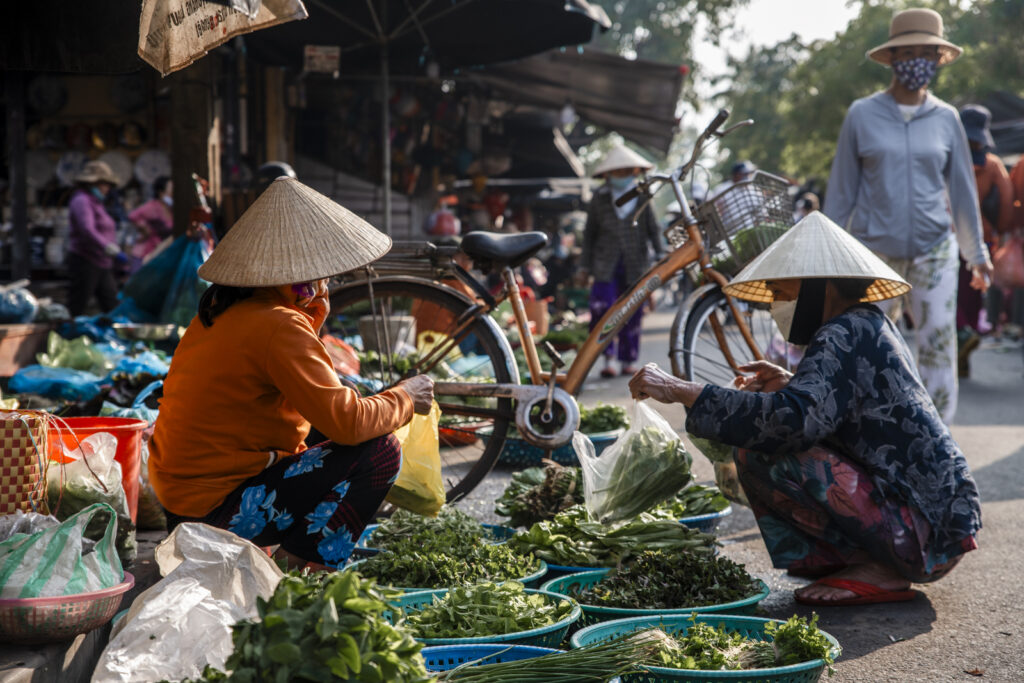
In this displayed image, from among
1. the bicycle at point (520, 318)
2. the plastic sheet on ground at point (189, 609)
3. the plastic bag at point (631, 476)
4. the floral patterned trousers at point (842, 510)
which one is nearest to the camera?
the plastic sheet on ground at point (189, 609)

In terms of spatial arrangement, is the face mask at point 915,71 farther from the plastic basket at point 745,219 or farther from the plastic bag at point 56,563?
the plastic bag at point 56,563

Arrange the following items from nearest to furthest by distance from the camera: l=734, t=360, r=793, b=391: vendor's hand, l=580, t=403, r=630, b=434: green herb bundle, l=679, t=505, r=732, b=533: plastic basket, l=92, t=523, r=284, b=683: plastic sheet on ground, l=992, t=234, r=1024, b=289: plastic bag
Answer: l=92, t=523, r=284, b=683: plastic sheet on ground
l=734, t=360, r=793, b=391: vendor's hand
l=679, t=505, r=732, b=533: plastic basket
l=580, t=403, r=630, b=434: green herb bundle
l=992, t=234, r=1024, b=289: plastic bag

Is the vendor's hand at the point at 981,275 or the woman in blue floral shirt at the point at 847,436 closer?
the woman in blue floral shirt at the point at 847,436

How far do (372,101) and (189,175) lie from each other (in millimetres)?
4777

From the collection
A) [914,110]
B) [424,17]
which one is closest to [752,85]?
[424,17]

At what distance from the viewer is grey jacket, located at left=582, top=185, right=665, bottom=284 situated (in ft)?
31.6

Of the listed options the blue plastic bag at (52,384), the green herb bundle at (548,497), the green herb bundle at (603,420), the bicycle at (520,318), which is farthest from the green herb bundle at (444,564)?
the blue plastic bag at (52,384)

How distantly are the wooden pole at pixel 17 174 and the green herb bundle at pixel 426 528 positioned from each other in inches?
282

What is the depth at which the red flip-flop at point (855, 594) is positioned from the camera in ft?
12.3

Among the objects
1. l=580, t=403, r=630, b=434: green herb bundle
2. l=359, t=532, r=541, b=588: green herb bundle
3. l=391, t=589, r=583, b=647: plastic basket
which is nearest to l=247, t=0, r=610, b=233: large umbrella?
l=580, t=403, r=630, b=434: green herb bundle

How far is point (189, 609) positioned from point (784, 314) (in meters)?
2.49

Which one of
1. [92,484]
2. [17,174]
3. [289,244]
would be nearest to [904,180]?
[289,244]

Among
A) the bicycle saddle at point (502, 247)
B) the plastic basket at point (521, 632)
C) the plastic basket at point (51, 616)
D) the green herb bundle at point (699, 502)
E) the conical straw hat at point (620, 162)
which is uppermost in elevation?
the conical straw hat at point (620, 162)

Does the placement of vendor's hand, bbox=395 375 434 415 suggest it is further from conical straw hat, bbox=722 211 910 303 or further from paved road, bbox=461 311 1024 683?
paved road, bbox=461 311 1024 683
